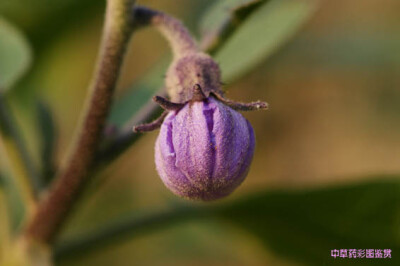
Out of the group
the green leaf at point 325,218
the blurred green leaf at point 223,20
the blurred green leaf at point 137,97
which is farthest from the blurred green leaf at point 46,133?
the green leaf at point 325,218

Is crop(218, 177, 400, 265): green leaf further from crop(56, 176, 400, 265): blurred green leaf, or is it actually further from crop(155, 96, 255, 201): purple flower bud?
crop(155, 96, 255, 201): purple flower bud

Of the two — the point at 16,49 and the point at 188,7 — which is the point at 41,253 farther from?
the point at 188,7

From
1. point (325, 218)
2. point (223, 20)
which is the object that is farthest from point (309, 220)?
point (223, 20)

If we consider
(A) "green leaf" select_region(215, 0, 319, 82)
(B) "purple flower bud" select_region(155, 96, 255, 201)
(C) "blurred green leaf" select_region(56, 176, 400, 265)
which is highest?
(A) "green leaf" select_region(215, 0, 319, 82)

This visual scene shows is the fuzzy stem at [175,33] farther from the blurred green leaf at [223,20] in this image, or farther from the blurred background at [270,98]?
the blurred background at [270,98]

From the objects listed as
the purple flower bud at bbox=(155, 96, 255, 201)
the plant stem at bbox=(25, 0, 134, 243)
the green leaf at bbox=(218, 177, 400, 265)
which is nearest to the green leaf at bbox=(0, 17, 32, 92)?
the plant stem at bbox=(25, 0, 134, 243)

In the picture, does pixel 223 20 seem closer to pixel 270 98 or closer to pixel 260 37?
pixel 260 37
